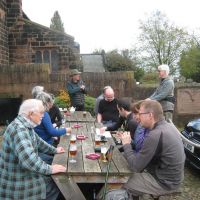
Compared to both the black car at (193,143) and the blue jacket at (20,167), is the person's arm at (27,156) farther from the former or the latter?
the black car at (193,143)

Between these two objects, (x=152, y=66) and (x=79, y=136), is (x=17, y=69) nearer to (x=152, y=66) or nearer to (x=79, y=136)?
(x=79, y=136)

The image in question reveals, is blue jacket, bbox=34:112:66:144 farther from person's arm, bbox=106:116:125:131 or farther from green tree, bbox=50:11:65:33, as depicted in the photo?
green tree, bbox=50:11:65:33

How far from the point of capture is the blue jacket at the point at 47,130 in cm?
575

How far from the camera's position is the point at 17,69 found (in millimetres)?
13328

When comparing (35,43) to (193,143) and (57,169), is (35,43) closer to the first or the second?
(193,143)

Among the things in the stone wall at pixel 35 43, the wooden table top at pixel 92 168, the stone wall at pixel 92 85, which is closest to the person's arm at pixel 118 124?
the wooden table top at pixel 92 168

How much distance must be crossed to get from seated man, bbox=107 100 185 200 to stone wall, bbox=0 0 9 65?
13.7 metres

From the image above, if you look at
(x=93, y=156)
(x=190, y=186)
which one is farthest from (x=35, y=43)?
(x=93, y=156)

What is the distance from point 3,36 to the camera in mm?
17500

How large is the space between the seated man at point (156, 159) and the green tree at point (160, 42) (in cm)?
3761

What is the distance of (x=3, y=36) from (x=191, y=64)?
74.8ft

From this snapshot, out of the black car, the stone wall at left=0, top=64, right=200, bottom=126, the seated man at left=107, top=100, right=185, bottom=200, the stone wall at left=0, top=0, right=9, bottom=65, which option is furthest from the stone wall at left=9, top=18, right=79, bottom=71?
the seated man at left=107, top=100, right=185, bottom=200

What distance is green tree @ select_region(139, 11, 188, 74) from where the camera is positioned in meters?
41.5

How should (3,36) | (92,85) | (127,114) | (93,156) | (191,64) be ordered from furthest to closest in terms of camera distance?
(191,64), (3,36), (92,85), (127,114), (93,156)
